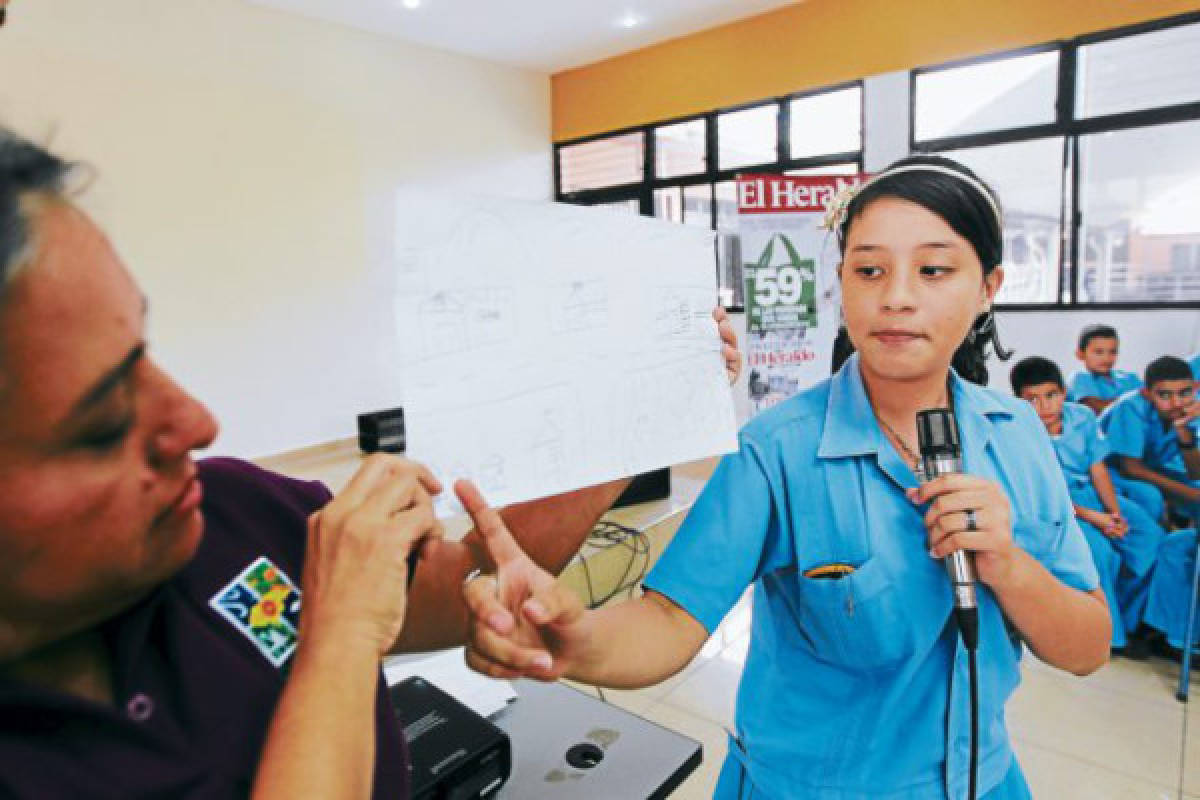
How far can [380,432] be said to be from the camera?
541 cm

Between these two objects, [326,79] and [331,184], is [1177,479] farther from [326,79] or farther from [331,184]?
[326,79]

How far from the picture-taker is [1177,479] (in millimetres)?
3207

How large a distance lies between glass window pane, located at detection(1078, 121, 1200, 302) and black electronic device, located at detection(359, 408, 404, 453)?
5.00m

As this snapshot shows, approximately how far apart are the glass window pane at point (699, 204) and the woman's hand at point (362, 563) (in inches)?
257

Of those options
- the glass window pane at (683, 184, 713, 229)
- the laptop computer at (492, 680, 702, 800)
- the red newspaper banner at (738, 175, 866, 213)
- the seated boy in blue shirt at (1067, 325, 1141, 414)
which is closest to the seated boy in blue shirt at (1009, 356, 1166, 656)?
the seated boy in blue shirt at (1067, 325, 1141, 414)

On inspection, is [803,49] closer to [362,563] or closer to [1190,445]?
A: [1190,445]

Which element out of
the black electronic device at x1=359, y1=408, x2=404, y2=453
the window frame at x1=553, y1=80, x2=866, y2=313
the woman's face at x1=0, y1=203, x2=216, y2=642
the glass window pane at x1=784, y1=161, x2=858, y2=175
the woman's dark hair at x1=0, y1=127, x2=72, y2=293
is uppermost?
the window frame at x1=553, y1=80, x2=866, y2=313

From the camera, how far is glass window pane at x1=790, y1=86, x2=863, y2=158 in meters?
5.93

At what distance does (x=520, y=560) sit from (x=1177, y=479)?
3575 mm

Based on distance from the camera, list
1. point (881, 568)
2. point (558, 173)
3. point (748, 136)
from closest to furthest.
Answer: point (881, 568), point (748, 136), point (558, 173)

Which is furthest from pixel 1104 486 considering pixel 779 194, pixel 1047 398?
pixel 779 194

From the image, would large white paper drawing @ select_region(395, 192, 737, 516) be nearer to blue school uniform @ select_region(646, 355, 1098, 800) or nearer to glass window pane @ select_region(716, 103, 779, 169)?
blue school uniform @ select_region(646, 355, 1098, 800)

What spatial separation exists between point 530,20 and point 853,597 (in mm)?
6229

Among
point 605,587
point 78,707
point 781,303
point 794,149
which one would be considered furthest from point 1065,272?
point 78,707
